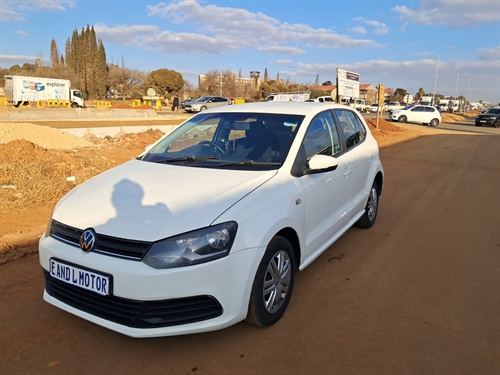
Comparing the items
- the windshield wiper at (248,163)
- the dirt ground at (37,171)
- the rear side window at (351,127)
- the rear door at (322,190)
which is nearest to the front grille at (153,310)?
the rear door at (322,190)

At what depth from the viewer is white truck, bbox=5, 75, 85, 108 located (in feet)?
124

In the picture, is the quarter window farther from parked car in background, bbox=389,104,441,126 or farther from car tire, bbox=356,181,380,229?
parked car in background, bbox=389,104,441,126

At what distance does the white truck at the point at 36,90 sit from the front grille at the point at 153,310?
4267 centimetres

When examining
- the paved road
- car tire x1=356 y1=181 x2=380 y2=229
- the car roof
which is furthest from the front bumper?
car tire x1=356 y1=181 x2=380 y2=229

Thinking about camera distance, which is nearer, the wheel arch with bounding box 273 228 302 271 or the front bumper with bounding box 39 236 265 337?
the front bumper with bounding box 39 236 265 337

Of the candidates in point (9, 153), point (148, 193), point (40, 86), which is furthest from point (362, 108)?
point (148, 193)

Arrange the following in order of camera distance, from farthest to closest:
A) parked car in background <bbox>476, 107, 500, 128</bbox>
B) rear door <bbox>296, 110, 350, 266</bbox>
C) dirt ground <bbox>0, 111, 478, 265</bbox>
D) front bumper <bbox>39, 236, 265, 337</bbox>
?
parked car in background <bbox>476, 107, 500, 128</bbox>
dirt ground <bbox>0, 111, 478, 265</bbox>
rear door <bbox>296, 110, 350, 266</bbox>
front bumper <bbox>39, 236, 265, 337</bbox>

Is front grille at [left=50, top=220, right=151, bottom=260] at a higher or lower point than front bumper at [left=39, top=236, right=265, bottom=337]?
higher

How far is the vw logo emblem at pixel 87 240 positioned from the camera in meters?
2.51

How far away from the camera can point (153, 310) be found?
2426mm

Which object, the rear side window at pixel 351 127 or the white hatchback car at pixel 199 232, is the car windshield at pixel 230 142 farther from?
the rear side window at pixel 351 127

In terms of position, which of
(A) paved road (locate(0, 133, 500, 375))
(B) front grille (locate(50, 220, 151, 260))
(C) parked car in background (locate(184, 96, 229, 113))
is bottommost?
(A) paved road (locate(0, 133, 500, 375))

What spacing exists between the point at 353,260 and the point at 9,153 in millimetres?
7857

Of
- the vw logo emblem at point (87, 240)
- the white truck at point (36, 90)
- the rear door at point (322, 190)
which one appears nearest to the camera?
the vw logo emblem at point (87, 240)
